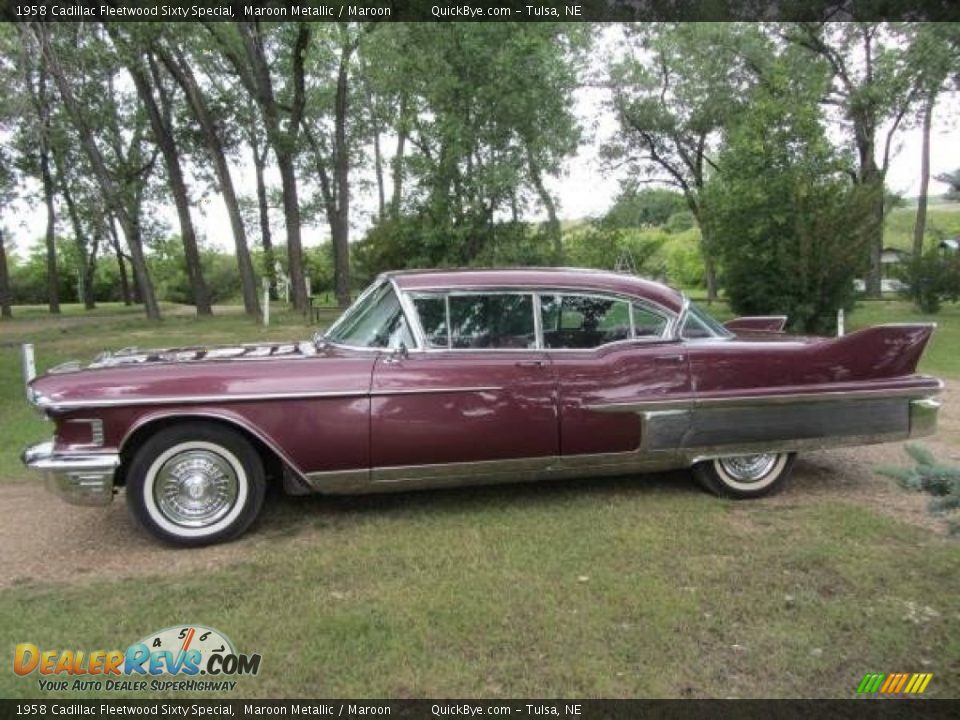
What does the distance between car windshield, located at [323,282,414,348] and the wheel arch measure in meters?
0.83

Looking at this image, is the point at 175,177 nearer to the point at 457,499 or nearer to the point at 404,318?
the point at 404,318

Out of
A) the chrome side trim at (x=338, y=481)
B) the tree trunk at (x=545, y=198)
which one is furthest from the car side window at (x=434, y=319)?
the tree trunk at (x=545, y=198)

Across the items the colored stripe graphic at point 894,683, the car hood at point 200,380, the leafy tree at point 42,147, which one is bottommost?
the colored stripe graphic at point 894,683

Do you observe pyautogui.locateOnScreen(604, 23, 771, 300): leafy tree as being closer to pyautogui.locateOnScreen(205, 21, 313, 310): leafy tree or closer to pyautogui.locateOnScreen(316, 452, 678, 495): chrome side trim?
pyautogui.locateOnScreen(205, 21, 313, 310): leafy tree

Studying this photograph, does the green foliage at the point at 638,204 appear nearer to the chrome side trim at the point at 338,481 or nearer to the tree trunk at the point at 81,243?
the tree trunk at the point at 81,243

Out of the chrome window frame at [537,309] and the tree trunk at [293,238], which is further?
the tree trunk at [293,238]

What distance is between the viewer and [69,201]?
30.6 meters

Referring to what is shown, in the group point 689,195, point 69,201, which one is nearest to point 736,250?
point 689,195

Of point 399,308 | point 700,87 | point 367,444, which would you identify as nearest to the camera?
point 367,444

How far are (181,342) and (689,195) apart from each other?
67.4 ft

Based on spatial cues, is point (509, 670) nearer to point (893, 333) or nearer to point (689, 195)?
point (893, 333)

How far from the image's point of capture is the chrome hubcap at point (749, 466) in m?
4.84

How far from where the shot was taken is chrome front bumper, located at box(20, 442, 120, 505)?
3928 mm

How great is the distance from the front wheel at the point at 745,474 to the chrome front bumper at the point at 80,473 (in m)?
3.56
